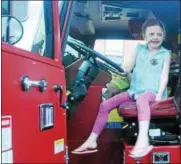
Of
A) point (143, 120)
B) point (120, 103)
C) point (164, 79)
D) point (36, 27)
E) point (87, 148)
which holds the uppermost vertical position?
point (36, 27)

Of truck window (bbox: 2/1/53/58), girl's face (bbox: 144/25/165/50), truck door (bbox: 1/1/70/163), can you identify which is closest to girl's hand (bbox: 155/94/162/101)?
girl's face (bbox: 144/25/165/50)

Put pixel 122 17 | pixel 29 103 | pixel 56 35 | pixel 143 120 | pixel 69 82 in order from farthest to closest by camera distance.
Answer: pixel 122 17, pixel 69 82, pixel 143 120, pixel 56 35, pixel 29 103

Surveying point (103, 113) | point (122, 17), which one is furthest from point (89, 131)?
point (122, 17)

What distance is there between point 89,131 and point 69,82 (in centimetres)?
40

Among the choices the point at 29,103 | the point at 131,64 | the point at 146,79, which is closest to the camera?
the point at 29,103

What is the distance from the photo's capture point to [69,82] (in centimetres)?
271

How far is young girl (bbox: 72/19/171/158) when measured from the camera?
2314 mm

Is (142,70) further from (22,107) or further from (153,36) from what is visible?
(22,107)

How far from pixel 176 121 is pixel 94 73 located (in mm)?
732

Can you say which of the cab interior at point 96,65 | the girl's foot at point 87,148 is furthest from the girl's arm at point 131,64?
the girl's foot at point 87,148

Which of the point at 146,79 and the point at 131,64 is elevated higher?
the point at 131,64

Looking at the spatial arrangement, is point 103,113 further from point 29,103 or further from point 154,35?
point 29,103

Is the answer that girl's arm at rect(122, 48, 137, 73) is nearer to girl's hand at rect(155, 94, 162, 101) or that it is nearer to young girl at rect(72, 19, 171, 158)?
young girl at rect(72, 19, 171, 158)

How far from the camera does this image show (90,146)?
234 centimetres
